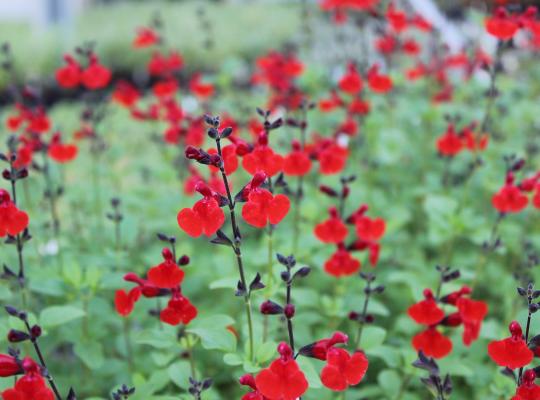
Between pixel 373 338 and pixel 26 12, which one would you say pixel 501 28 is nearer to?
pixel 373 338

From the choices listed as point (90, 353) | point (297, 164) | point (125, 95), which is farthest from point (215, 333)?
point (125, 95)

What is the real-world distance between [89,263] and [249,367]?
1.24 meters

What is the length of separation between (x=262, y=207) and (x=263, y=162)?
26 cm

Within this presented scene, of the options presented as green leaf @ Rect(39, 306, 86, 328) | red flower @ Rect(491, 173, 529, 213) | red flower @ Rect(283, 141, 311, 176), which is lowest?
green leaf @ Rect(39, 306, 86, 328)

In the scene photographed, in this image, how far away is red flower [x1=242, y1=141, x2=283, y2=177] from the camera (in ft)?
6.44

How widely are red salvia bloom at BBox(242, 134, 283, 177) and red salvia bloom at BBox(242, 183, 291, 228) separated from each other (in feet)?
0.68

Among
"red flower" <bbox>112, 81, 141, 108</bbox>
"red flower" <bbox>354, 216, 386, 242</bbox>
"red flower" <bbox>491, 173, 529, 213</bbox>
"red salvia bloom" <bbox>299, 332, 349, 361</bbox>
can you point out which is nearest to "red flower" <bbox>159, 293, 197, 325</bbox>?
"red salvia bloom" <bbox>299, 332, 349, 361</bbox>

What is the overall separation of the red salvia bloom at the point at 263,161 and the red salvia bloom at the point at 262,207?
208mm

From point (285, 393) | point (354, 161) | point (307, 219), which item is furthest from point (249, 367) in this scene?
point (354, 161)

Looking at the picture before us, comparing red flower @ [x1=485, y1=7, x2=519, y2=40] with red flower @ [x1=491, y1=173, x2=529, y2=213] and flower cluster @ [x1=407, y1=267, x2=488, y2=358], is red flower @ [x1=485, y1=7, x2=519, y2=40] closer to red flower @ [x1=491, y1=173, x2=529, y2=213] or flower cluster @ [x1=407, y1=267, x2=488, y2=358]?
red flower @ [x1=491, y1=173, x2=529, y2=213]

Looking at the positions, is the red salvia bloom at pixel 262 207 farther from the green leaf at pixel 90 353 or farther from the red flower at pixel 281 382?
the green leaf at pixel 90 353

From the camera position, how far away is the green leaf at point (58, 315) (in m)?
2.13

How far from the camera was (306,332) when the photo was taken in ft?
8.55

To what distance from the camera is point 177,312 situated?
1985mm
